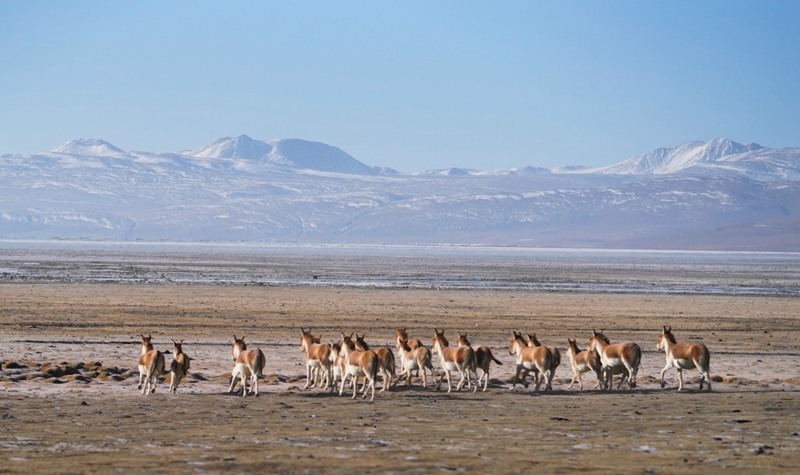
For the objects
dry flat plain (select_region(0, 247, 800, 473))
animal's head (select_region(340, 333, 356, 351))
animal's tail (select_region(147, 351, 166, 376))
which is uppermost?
animal's head (select_region(340, 333, 356, 351))

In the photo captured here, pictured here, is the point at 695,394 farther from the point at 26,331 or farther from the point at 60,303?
the point at 60,303

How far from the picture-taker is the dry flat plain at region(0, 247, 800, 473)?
11.5m

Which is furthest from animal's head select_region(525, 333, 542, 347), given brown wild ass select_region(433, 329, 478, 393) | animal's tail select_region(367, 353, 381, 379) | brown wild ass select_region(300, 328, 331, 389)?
brown wild ass select_region(300, 328, 331, 389)

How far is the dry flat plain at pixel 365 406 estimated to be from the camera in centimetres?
1147

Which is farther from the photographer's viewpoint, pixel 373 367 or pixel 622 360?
pixel 622 360

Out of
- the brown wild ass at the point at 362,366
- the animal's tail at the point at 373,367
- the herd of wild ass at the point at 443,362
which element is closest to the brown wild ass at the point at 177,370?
the herd of wild ass at the point at 443,362

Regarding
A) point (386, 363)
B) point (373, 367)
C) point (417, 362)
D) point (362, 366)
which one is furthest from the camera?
point (417, 362)

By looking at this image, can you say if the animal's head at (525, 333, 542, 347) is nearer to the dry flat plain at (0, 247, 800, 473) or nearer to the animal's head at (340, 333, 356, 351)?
the dry flat plain at (0, 247, 800, 473)

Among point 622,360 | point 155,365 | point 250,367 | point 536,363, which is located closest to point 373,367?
point 250,367

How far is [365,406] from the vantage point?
1667 cm

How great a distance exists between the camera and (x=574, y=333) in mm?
30391

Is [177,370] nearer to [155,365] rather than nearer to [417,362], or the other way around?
[155,365]

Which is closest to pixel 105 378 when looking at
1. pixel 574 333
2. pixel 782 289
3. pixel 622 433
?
pixel 622 433

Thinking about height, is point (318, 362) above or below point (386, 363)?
below
